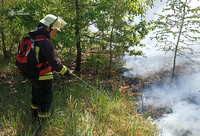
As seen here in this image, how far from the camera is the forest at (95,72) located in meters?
3.56

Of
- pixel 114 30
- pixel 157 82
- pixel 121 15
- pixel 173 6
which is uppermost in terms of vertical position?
pixel 173 6

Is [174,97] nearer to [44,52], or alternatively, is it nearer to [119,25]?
[119,25]

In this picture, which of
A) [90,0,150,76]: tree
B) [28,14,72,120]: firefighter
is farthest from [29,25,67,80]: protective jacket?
[90,0,150,76]: tree

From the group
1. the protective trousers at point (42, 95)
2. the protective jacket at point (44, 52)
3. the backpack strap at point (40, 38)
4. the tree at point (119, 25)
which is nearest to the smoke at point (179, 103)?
the tree at point (119, 25)

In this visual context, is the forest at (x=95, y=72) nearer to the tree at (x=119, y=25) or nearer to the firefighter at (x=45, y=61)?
the tree at (x=119, y=25)

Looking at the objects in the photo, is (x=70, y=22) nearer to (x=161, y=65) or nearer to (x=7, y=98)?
(x=7, y=98)

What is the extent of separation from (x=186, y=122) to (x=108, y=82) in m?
3.03

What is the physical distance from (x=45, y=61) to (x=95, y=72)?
4784mm

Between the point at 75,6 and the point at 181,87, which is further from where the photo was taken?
the point at 181,87

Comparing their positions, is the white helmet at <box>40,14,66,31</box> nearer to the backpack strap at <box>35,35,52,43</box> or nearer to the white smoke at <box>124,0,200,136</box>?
the backpack strap at <box>35,35,52,43</box>

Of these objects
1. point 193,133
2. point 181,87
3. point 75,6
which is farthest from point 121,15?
point 193,133

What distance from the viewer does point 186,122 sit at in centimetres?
496

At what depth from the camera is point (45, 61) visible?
10.5ft

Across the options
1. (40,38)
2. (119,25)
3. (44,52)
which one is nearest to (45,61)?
(44,52)
